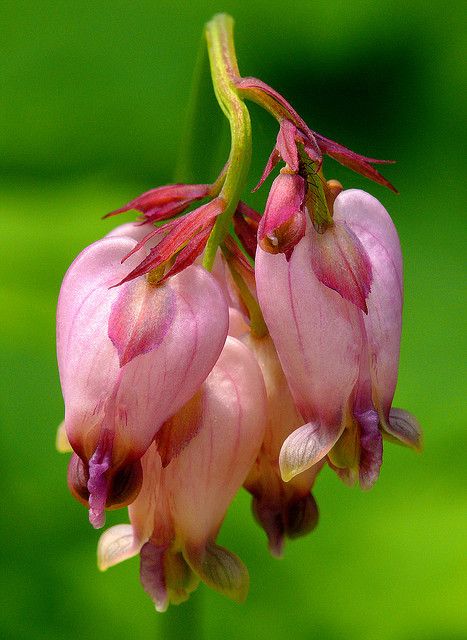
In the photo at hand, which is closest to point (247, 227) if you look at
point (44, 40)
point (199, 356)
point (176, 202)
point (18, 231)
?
point (176, 202)

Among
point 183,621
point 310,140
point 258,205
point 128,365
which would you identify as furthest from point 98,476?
point 258,205

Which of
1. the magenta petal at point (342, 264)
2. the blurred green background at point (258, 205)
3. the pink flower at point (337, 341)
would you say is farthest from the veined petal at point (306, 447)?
the blurred green background at point (258, 205)

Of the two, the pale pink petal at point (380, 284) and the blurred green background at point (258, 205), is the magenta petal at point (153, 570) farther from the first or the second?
the blurred green background at point (258, 205)

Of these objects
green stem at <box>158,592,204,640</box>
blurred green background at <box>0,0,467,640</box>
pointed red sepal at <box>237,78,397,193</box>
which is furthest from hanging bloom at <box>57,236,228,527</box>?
green stem at <box>158,592,204,640</box>

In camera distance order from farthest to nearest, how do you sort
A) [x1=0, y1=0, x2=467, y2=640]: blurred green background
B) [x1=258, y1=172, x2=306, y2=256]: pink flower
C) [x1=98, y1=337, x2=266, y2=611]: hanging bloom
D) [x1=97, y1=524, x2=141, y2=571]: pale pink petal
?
[x1=0, y1=0, x2=467, y2=640]: blurred green background
[x1=97, y1=524, x2=141, y2=571]: pale pink petal
[x1=98, y1=337, x2=266, y2=611]: hanging bloom
[x1=258, y1=172, x2=306, y2=256]: pink flower

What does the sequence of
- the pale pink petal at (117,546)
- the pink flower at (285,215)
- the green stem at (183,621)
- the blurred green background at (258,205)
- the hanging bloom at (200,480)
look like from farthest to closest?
1. the blurred green background at (258,205)
2. the green stem at (183,621)
3. the pale pink petal at (117,546)
4. the hanging bloom at (200,480)
5. the pink flower at (285,215)

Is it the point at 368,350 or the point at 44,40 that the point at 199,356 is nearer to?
the point at 368,350

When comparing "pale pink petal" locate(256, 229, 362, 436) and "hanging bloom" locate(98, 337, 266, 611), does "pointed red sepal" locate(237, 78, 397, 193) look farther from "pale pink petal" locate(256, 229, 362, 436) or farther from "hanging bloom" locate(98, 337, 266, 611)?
"hanging bloom" locate(98, 337, 266, 611)

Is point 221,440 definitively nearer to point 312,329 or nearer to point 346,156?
point 312,329
